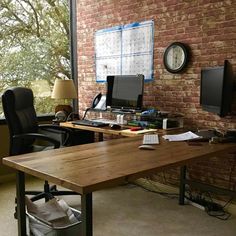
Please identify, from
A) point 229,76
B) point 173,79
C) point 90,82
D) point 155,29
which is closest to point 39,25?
point 90,82

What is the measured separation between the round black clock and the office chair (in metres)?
1.46

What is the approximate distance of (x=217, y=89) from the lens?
2.88 metres

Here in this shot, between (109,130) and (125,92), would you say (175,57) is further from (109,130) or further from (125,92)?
(109,130)

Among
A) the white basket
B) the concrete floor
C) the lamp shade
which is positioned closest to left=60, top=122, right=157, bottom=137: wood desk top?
the lamp shade

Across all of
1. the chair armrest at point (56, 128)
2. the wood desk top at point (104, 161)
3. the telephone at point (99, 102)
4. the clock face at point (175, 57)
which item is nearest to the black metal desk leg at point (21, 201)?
the wood desk top at point (104, 161)

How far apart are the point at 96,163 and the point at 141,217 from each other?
4.22ft

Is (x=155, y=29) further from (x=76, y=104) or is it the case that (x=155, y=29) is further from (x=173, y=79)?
(x=76, y=104)

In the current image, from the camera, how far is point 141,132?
3211mm

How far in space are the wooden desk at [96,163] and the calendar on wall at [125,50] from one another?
1.53 meters

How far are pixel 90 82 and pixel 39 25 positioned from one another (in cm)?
104

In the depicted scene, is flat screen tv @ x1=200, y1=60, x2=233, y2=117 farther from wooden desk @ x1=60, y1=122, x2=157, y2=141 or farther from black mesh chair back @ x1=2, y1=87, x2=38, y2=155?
black mesh chair back @ x1=2, y1=87, x2=38, y2=155

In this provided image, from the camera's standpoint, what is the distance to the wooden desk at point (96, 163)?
1.66m

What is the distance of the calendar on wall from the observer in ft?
12.6

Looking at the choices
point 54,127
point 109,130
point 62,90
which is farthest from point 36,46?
point 109,130
